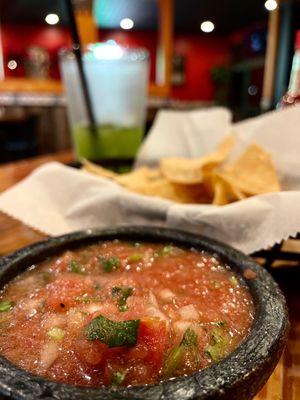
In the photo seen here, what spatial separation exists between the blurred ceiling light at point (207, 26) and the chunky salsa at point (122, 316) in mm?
15098

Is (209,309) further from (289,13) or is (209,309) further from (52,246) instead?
(289,13)

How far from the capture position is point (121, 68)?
253 cm

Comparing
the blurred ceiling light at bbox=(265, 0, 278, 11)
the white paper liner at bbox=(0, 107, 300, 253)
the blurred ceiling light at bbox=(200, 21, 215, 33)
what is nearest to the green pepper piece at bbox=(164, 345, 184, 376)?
the white paper liner at bbox=(0, 107, 300, 253)

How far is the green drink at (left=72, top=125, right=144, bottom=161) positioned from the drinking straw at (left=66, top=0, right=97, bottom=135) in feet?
0.17

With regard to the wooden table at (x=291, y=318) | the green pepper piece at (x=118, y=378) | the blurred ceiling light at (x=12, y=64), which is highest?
the blurred ceiling light at (x=12, y=64)

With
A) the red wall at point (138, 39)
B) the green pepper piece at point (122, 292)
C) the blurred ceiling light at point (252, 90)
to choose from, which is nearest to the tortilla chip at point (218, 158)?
the green pepper piece at point (122, 292)

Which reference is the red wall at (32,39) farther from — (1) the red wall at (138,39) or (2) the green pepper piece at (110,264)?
(2) the green pepper piece at (110,264)

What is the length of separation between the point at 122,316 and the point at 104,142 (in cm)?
187

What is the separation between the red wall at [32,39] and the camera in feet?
44.1

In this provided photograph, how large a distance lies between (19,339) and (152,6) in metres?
12.0

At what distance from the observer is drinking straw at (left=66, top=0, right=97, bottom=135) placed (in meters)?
1.87

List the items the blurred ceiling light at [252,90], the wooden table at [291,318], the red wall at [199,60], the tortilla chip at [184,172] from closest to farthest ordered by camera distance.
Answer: the wooden table at [291,318]
the tortilla chip at [184,172]
the blurred ceiling light at [252,90]
the red wall at [199,60]

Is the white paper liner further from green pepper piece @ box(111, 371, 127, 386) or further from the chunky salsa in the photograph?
green pepper piece @ box(111, 371, 127, 386)

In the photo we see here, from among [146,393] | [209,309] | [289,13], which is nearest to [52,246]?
[209,309]
